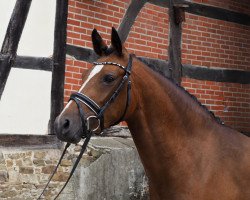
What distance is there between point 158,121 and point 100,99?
490 mm

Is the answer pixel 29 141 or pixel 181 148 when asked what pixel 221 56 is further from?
pixel 181 148

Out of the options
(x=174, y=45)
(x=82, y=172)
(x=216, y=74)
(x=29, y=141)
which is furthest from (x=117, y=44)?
(x=216, y=74)

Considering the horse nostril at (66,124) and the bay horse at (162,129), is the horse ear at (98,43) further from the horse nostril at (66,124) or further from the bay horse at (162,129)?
the horse nostril at (66,124)

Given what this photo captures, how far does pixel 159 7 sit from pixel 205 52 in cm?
102

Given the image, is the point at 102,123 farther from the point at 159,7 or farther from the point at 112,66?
the point at 159,7

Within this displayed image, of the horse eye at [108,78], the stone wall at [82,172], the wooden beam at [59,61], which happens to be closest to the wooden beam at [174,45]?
the stone wall at [82,172]

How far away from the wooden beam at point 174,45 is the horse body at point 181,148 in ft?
10.3

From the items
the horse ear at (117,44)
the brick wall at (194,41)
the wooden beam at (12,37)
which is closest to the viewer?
the horse ear at (117,44)

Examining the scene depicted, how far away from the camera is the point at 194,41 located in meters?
7.23

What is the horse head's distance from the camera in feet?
11.3

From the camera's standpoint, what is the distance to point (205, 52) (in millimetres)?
7309

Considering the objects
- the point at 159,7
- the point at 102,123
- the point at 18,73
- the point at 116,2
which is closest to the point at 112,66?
the point at 102,123

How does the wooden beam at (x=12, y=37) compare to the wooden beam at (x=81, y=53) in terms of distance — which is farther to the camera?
the wooden beam at (x=81, y=53)

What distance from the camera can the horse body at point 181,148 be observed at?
359 cm
